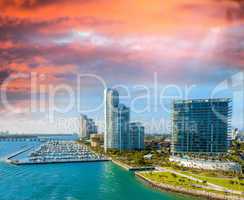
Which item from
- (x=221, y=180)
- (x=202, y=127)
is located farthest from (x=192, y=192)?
(x=202, y=127)

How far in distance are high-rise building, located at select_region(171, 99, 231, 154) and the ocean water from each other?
8.75 feet

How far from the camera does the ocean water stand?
5406 millimetres

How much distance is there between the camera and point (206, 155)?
9.27m

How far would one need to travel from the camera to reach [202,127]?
9.78m

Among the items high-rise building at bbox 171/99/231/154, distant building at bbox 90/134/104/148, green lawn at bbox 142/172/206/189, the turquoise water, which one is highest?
high-rise building at bbox 171/99/231/154

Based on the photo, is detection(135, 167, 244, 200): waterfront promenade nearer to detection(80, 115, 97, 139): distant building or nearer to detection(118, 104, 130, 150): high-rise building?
detection(118, 104, 130, 150): high-rise building

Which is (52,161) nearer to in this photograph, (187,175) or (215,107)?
(187,175)

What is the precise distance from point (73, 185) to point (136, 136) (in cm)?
853

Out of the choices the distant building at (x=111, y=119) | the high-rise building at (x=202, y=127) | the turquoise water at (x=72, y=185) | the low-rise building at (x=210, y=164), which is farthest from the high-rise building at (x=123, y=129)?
the low-rise building at (x=210, y=164)

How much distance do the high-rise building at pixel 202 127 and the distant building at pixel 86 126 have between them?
59.9 feet

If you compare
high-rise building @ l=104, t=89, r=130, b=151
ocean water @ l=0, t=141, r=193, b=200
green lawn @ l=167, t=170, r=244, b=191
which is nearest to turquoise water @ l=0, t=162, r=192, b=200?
ocean water @ l=0, t=141, r=193, b=200

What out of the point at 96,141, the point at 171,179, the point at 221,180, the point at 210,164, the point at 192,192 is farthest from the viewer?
the point at 96,141

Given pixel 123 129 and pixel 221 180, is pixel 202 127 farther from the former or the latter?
pixel 123 129

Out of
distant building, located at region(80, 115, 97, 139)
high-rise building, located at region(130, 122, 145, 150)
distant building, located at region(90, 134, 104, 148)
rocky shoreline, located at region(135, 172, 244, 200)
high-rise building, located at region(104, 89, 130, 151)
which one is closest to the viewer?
rocky shoreline, located at region(135, 172, 244, 200)
